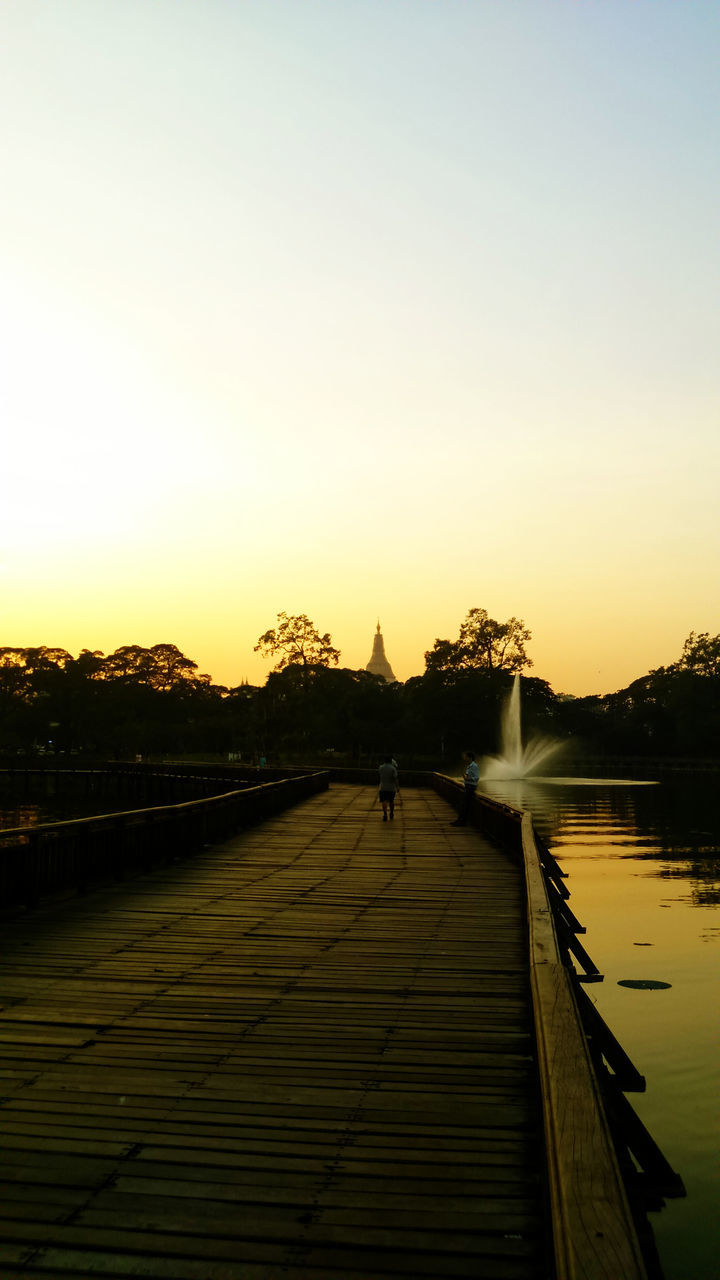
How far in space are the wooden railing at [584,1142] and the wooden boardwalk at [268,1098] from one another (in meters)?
0.50

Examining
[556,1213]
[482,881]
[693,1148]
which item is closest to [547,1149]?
[556,1213]

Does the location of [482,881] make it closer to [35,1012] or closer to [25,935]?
[25,935]

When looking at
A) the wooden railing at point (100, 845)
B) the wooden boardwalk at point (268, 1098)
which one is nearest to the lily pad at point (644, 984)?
the wooden boardwalk at point (268, 1098)

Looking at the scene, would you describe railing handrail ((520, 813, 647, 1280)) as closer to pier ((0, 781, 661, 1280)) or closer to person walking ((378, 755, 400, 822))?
pier ((0, 781, 661, 1280))

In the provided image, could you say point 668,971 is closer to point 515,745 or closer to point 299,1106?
point 299,1106

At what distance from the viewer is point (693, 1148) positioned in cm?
924

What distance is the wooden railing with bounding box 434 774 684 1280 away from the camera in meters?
3.09

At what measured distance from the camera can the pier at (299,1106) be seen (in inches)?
156

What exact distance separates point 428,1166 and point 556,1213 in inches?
66.1

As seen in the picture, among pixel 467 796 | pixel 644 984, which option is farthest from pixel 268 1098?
pixel 467 796

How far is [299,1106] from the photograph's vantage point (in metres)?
5.62

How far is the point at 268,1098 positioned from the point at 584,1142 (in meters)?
2.50

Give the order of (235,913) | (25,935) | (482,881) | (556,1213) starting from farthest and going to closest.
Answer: (482,881) < (235,913) < (25,935) < (556,1213)

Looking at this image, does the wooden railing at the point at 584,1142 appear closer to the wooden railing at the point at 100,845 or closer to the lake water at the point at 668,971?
the lake water at the point at 668,971
